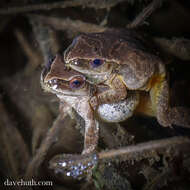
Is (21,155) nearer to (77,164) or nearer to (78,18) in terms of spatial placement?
(77,164)

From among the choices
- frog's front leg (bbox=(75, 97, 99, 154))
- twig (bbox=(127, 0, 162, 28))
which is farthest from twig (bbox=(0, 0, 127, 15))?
frog's front leg (bbox=(75, 97, 99, 154))

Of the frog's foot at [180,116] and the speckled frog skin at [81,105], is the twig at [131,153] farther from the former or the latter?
the frog's foot at [180,116]

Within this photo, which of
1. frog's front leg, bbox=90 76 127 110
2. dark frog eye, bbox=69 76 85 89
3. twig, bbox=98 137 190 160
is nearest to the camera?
twig, bbox=98 137 190 160

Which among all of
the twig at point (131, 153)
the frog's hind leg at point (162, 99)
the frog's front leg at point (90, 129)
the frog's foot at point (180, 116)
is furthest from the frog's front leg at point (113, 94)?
the frog's foot at point (180, 116)

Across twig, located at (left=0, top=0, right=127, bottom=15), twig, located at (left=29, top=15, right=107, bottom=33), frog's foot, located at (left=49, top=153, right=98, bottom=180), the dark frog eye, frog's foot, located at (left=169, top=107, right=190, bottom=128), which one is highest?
twig, located at (left=0, top=0, right=127, bottom=15)

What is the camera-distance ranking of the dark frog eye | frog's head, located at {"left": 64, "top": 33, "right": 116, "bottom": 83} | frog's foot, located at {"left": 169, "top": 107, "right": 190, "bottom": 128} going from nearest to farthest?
frog's head, located at {"left": 64, "top": 33, "right": 116, "bottom": 83}, the dark frog eye, frog's foot, located at {"left": 169, "top": 107, "right": 190, "bottom": 128}

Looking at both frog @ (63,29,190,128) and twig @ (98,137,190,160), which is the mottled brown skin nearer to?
frog @ (63,29,190,128)

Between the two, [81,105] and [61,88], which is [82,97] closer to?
[81,105]

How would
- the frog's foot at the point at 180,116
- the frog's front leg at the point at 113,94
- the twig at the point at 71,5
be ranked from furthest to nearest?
1. the twig at the point at 71,5
2. the frog's foot at the point at 180,116
3. the frog's front leg at the point at 113,94

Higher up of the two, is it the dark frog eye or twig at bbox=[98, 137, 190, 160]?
the dark frog eye

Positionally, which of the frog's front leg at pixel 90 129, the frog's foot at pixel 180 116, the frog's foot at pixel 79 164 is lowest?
the frog's foot at pixel 79 164
